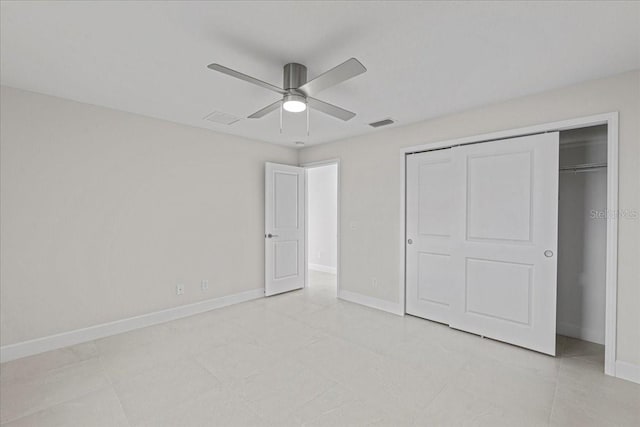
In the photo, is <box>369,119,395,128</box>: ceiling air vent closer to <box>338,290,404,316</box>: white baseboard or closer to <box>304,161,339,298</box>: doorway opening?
<box>338,290,404,316</box>: white baseboard

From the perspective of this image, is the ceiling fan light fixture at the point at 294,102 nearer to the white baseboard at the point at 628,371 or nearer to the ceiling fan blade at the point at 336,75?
the ceiling fan blade at the point at 336,75

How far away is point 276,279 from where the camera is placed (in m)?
4.61

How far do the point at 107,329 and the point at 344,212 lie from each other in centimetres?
323

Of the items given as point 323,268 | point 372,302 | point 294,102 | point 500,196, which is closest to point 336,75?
point 294,102

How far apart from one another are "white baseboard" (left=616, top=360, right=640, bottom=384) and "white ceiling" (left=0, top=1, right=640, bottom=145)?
234 centimetres

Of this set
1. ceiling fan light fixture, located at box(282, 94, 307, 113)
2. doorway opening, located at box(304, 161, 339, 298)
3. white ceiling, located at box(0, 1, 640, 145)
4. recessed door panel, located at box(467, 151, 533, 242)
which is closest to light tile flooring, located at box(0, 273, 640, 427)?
recessed door panel, located at box(467, 151, 533, 242)

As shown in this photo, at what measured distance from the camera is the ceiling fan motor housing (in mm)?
2137

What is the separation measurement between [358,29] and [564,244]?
3.25 meters

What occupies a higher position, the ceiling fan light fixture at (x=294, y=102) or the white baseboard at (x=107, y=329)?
the ceiling fan light fixture at (x=294, y=102)

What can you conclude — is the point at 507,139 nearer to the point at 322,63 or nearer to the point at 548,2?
the point at 548,2

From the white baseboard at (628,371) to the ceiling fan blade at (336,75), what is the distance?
10.0ft

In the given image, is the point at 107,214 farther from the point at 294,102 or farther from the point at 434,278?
the point at 434,278

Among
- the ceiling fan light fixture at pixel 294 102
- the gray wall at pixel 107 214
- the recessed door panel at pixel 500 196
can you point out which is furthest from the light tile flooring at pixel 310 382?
the ceiling fan light fixture at pixel 294 102

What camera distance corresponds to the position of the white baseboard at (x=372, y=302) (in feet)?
12.4
